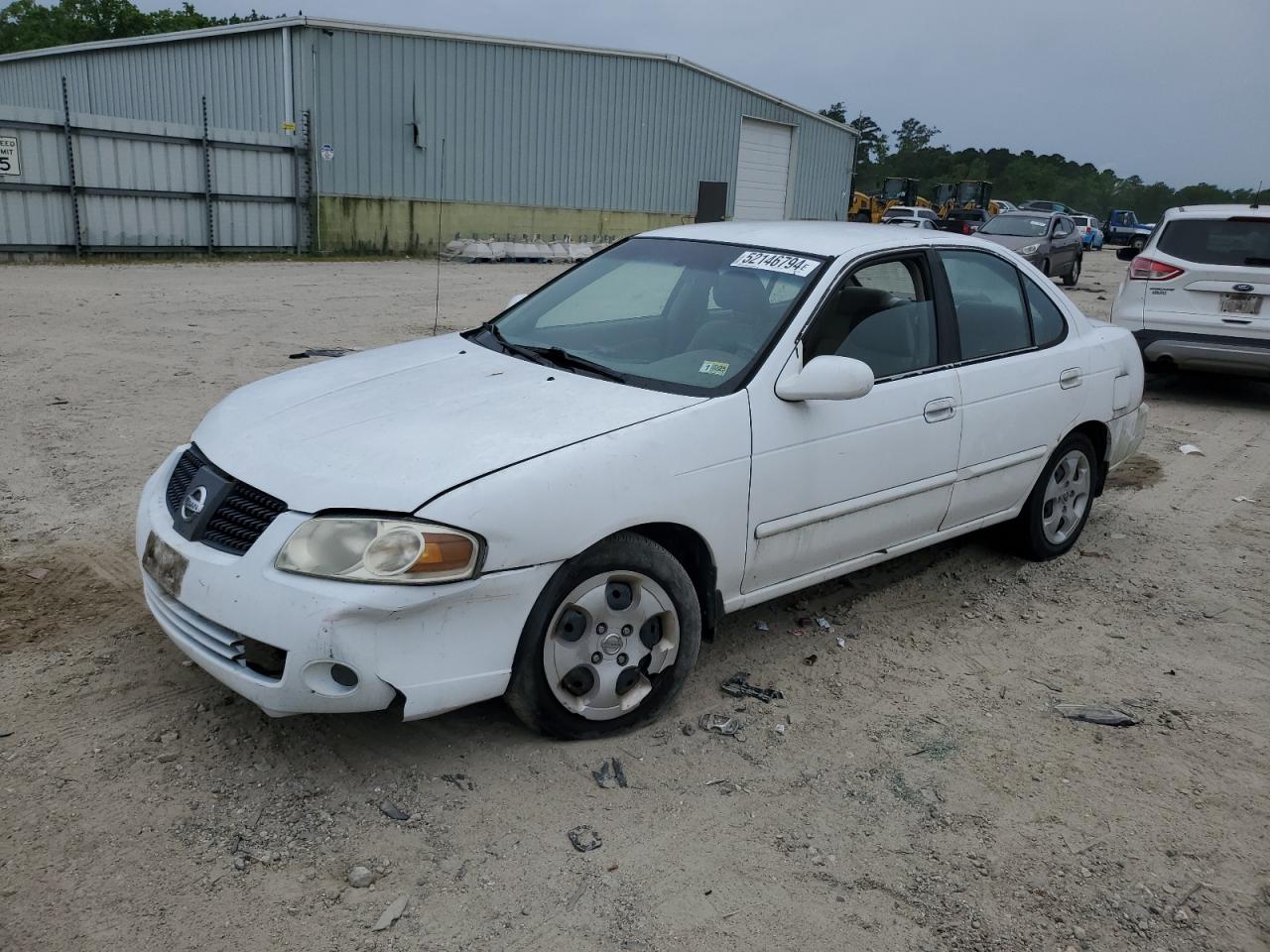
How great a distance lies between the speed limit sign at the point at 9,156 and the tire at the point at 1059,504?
1821cm

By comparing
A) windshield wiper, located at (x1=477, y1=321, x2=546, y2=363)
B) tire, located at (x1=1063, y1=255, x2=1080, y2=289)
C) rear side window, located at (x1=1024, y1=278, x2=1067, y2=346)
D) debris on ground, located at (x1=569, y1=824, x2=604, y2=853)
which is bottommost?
debris on ground, located at (x1=569, y1=824, x2=604, y2=853)

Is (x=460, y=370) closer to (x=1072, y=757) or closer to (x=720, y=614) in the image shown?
(x=720, y=614)

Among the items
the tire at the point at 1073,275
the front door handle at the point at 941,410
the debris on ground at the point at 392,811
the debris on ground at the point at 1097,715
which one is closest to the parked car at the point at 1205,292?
the front door handle at the point at 941,410

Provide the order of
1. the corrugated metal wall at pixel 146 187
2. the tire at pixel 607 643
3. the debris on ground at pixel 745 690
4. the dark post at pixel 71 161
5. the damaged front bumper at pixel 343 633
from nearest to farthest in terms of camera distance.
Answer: the damaged front bumper at pixel 343 633, the tire at pixel 607 643, the debris on ground at pixel 745 690, the corrugated metal wall at pixel 146 187, the dark post at pixel 71 161

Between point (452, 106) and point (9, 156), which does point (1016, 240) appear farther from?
point (9, 156)

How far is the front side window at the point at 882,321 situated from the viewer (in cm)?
408

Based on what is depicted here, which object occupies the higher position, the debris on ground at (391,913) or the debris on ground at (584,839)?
the debris on ground at (584,839)

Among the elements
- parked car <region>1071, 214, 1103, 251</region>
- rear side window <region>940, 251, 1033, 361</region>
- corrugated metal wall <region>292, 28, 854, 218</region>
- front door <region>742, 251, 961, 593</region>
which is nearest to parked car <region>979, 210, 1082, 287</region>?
corrugated metal wall <region>292, 28, 854, 218</region>

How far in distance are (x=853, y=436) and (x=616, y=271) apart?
1394 mm

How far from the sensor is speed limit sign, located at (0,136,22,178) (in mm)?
17391

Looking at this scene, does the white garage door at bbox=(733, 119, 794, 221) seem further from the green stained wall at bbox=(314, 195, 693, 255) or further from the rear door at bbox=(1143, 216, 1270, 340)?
the rear door at bbox=(1143, 216, 1270, 340)

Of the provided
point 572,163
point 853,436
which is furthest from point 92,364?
point 572,163

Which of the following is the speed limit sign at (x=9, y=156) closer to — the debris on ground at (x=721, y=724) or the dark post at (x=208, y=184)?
the dark post at (x=208, y=184)

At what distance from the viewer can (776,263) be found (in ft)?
13.8
